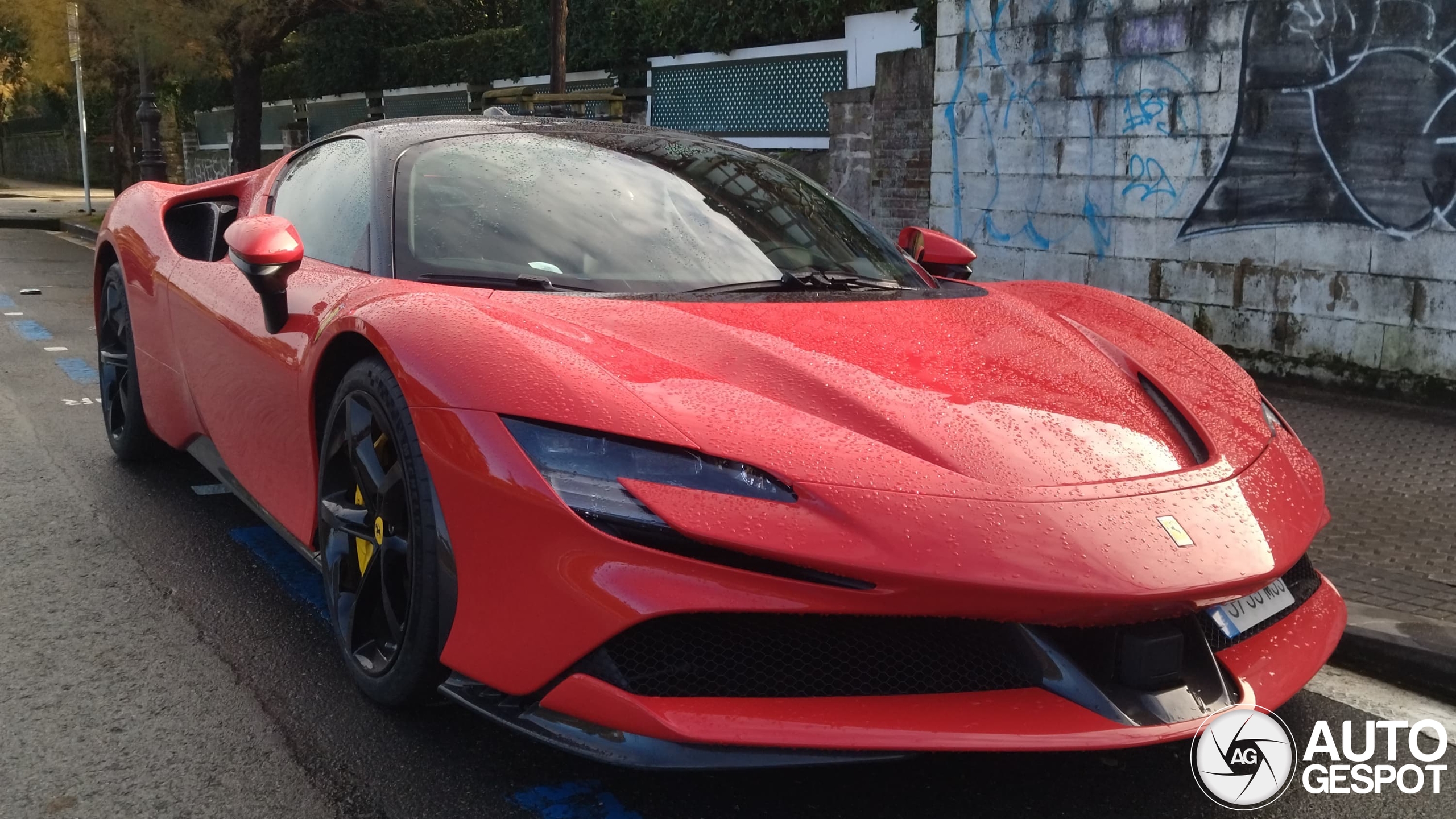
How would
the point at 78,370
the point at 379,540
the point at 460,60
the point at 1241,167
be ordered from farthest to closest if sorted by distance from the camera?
the point at 460,60, the point at 1241,167, the point at 78,370, the point at 379,540

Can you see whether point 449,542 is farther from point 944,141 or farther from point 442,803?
point 944,141

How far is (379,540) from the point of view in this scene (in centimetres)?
275

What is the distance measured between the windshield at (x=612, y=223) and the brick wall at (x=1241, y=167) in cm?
424

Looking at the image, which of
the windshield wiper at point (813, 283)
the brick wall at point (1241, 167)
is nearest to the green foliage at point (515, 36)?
the brick wall at point (1241, 167)

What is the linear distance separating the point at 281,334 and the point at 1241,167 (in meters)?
5.85

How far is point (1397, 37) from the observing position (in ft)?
21.8

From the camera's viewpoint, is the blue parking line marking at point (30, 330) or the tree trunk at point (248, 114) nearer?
the blue parking line marking at point (30, 330)

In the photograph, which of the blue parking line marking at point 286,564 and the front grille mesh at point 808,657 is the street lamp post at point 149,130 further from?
the front grille mesh at point 808,657

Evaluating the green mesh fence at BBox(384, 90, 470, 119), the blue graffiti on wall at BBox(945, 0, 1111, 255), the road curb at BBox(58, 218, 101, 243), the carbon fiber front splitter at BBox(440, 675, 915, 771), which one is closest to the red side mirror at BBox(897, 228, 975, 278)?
the carbon fiber front splitter at BBox(440, 675, 915, 771)

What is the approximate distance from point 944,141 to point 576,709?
801cm

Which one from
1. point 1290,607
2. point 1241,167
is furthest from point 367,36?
point 1290,607

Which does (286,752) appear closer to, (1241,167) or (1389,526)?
(1389,526)

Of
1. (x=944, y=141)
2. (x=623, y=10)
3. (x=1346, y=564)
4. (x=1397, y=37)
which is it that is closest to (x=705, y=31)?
(x=623, y=10)

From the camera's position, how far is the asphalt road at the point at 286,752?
2453mm
